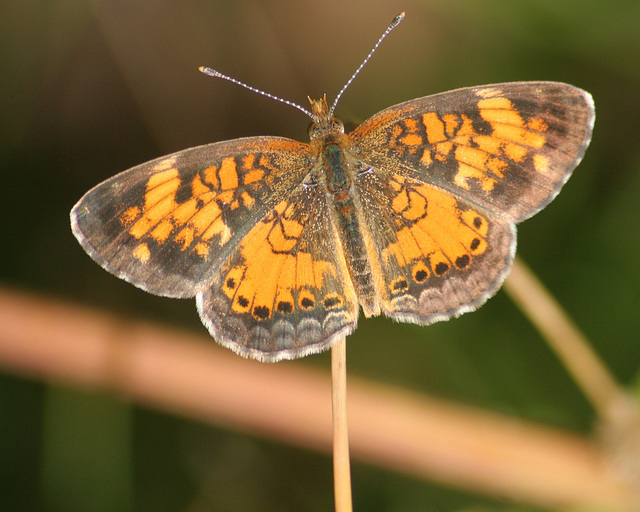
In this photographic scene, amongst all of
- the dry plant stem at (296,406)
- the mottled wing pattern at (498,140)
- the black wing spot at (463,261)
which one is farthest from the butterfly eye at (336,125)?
the dry plant stem at (296,406)

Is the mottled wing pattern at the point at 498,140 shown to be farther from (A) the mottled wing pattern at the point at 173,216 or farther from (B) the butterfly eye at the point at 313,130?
(A) the mottled wing pattern at the point at 173,216

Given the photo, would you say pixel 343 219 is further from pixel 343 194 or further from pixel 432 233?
pixel 432 233

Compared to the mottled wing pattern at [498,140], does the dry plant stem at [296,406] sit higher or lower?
lower

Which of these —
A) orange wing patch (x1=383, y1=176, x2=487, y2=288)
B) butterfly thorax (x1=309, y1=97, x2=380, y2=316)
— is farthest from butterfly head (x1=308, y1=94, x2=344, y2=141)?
orange wing patch (x1=383, y1=176, x2=487, y2=288)

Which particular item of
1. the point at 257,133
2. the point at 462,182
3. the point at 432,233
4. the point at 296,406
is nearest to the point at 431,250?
the point at 432,233

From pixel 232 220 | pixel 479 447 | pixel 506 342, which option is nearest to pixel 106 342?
pixel 232 220

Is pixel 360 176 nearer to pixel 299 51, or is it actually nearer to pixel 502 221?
pixel 502 221
